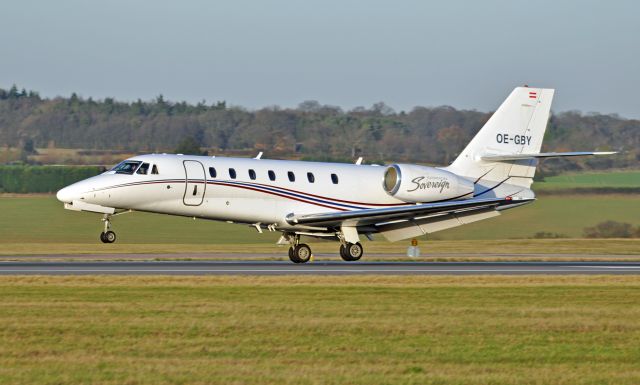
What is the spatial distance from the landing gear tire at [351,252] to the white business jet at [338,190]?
0.03 m

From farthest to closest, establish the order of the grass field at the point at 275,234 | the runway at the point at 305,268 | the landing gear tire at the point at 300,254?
the grass field at the point at 275,234 → the landing gear tire at the point at 300,254 → the runway at the point at 305,268

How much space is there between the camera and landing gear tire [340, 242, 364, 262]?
3412cm

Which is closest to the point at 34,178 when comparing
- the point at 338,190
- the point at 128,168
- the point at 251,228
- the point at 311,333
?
the point at 251,228

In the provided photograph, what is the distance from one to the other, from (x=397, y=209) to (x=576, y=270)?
552 centimetres

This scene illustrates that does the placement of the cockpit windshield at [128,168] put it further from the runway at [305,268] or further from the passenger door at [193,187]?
the runway at [305,268]

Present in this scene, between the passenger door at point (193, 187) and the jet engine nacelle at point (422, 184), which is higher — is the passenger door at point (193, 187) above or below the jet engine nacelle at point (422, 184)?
below

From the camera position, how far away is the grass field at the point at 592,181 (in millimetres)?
52969

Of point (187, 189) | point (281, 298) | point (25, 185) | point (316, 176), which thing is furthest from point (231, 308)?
point (25, 185)

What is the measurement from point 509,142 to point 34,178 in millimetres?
33448

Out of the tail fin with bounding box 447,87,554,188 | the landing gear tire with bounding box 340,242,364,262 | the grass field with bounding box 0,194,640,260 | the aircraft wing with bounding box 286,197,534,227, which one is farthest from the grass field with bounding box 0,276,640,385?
the grass field with bounding box 0,194,640,260

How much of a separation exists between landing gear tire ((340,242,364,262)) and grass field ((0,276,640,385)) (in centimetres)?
929

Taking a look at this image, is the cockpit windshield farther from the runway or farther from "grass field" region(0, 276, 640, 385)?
"grass field" region(0, 276, 640, 385)

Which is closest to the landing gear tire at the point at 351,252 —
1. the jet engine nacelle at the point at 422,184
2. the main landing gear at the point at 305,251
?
the main landing gear at the point at 305,251

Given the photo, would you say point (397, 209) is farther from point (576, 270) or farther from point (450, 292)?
point (450, 292)
